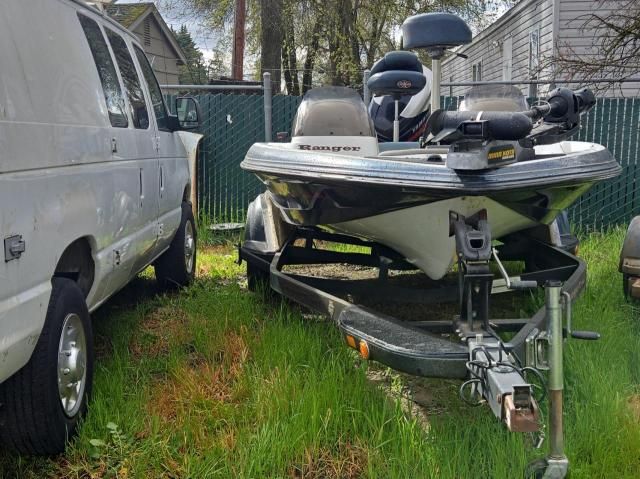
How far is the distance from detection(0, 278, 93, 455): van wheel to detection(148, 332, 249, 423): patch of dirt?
16.8 inches

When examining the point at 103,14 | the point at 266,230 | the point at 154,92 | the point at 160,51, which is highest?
the point at 160,51

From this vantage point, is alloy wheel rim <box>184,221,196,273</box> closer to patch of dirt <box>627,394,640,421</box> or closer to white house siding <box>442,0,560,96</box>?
patch of dirt <box>627,394,640,421</box>

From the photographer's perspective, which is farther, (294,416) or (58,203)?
(294,416)

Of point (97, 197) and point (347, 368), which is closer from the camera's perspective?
point (97, 197)

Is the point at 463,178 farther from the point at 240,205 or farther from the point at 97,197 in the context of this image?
the point at 240,205

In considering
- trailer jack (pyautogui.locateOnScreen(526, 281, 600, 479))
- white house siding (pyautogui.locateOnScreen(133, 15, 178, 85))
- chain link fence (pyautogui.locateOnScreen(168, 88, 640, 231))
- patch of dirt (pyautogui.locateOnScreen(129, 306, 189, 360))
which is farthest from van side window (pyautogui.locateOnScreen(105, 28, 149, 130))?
white house siding (pyautogui.locateOnScreen(133, 15, 178, 85))

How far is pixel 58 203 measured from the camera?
2.83 m

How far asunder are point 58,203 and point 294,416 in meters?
1.38

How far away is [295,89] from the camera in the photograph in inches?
993

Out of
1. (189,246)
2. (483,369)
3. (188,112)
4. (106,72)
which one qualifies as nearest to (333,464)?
(483,369)

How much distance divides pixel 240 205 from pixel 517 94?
4511 millimetres

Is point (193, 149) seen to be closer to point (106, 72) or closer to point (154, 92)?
point (154, 92)

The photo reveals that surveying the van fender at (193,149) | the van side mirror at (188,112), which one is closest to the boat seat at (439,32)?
the van side mirror at (188,112)

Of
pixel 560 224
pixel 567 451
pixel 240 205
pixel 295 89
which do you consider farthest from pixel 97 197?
pixel 295 89
